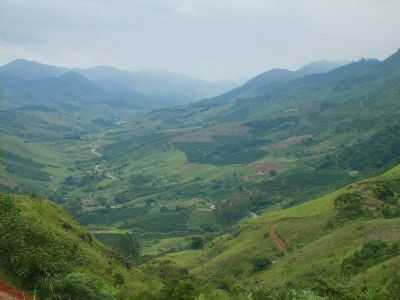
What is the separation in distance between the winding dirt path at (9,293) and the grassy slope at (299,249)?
3503 centimetres

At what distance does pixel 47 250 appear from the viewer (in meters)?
50.4

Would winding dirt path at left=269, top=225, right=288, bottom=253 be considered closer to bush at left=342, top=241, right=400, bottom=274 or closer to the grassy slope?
the grassy slope

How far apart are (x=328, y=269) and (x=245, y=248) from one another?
34951 mm

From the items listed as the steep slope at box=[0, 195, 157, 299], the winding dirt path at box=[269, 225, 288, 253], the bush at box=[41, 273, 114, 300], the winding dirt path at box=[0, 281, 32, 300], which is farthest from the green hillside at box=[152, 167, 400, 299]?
the winding dirt path at box=[0, 281, 32, 300]

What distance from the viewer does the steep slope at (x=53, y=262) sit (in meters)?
41.2

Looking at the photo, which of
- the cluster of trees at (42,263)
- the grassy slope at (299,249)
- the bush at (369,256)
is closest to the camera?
the cluster of trees at (42,263)

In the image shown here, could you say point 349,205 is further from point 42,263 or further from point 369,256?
point 42,263

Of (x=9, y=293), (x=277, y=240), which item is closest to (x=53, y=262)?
(x=9, y=293)

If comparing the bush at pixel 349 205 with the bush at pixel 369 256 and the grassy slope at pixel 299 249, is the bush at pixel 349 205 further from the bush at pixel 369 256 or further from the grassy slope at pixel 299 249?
the bush at pixel 369 256

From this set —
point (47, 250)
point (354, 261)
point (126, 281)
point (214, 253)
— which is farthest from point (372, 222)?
point (47, 250)

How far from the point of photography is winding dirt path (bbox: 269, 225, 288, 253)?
111269 mm

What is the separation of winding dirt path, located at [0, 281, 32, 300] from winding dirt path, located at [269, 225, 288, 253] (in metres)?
73.5

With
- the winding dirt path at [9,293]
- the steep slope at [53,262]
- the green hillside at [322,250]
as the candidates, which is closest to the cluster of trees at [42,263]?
the steep slope at [53,262]

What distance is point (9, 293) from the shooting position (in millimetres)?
40625
